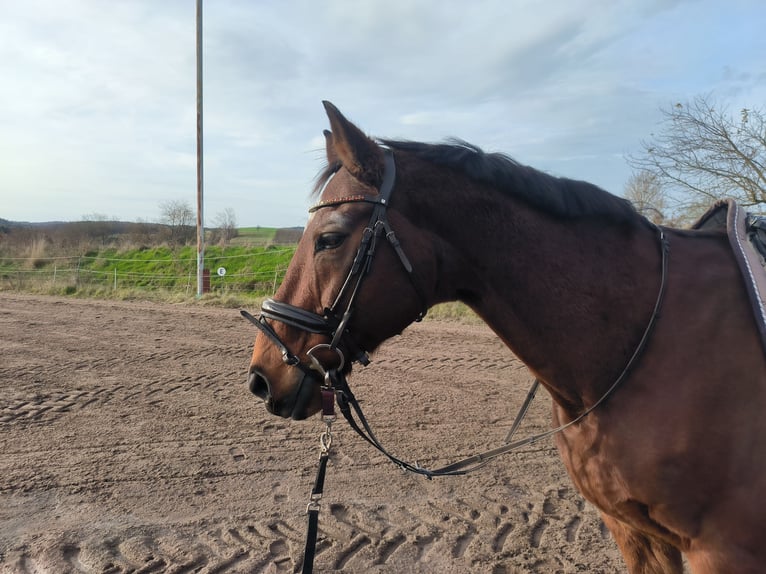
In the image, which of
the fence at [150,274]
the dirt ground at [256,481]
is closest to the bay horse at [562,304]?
the dirt ground at [256,481]

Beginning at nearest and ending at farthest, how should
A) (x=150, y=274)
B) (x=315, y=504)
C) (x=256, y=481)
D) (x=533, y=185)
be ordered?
(x=533, y=185) → (x=315, y=504) → (x=256, y=481) → (x=150, y=274)

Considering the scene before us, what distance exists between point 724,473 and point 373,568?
2026 millimetres

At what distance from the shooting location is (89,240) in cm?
3019

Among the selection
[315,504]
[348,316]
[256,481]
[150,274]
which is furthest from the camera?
[150,274]

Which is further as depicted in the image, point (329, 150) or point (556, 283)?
point (329, 150)

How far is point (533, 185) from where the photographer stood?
1.93 metres

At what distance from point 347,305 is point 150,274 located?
73.0 feet

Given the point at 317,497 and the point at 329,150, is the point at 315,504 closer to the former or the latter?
the point at 317,497

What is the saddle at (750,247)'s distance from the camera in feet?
5.50

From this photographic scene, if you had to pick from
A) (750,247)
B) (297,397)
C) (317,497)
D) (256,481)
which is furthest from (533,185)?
(256,481)

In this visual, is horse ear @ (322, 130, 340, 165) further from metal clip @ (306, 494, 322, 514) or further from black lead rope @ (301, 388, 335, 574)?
metal clip @ (306, 494, 322, 514)

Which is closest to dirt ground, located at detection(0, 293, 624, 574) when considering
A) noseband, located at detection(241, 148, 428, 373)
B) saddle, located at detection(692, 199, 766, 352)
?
noseband, located at detection(241, 148, 428, 373)

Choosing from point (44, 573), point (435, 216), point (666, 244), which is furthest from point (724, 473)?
point (44, 573)

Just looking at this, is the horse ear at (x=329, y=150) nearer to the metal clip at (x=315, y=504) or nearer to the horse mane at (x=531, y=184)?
the horse mane at (x=531, y=184)
